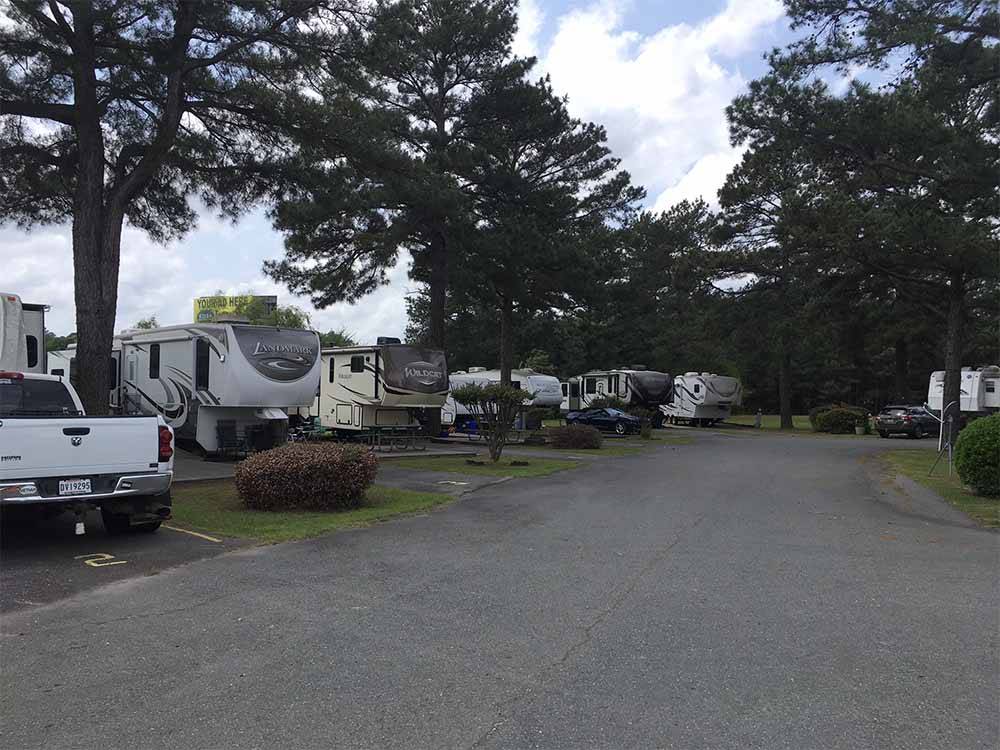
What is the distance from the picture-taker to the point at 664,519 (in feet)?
33.7

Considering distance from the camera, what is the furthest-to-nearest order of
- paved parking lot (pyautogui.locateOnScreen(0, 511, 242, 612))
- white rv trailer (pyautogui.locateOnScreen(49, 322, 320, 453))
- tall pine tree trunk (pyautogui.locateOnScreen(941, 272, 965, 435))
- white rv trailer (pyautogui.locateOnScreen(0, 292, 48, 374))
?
tall pine tree trunk (pyautogui.locateOnScreen(941, 272, 965, 435))
white rv trailer (pyautogui.locateOnScreen(49, 322, 320, 453))
white rv trailer (pyautogui.locateOnScreen(0, 292, 48, 374))
paved parking lot (pyautogui.locateOnScreen(0, 511, 242, 612))

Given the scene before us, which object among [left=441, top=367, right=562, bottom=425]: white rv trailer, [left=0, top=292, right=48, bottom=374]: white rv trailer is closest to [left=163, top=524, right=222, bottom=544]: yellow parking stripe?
[left=0, top=292, right=48, bottom=374]: white rv trailer

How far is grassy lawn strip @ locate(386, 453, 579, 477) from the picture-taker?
53.3 feet

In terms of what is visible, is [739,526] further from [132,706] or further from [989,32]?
[989,32]

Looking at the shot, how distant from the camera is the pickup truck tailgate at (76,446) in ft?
22.8

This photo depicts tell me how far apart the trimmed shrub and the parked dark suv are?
632 inches

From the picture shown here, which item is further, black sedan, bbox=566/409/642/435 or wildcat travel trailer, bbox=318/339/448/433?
black sedan, bbox=566/409/642/435

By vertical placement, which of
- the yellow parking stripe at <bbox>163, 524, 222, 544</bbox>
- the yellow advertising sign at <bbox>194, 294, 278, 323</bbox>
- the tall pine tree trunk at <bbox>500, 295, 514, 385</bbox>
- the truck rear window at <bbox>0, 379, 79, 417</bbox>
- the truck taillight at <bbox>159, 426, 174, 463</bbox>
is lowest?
the yellow parking stripe at <bbox>163, 524, 222, 544</bbox>

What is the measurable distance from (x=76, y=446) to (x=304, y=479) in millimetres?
3460

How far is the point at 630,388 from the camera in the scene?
36562 mm

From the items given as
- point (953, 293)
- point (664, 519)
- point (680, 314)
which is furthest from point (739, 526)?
point (680, 314)

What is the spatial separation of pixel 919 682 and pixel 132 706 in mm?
4326

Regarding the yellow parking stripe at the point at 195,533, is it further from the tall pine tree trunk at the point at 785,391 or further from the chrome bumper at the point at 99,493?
the tall pine tree trunk at the point at 785,391

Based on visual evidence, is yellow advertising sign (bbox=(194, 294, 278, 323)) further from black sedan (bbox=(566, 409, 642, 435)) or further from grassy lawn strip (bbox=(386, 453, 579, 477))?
grassy lawn strip (bbox=(386, 453, 579, 477))
